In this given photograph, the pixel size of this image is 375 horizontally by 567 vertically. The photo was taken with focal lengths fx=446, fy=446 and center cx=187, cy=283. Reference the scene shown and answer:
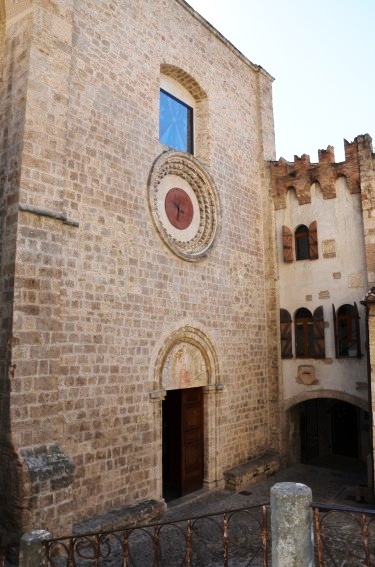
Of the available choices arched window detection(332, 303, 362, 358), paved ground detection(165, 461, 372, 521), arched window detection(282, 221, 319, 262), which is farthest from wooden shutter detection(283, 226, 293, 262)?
paved ground detection(165, 461, 372, 521)

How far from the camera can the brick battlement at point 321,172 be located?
11.5 m

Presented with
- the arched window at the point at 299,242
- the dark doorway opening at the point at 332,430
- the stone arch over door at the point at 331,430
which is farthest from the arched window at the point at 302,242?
the dark doorway opening at the point at 332,430

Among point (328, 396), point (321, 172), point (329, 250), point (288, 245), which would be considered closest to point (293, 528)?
point (328, 396)

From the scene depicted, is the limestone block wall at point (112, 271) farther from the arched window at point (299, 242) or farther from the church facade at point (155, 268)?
the arched window at point (299, 242)

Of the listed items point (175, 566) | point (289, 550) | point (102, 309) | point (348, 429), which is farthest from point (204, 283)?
point (348, 429)

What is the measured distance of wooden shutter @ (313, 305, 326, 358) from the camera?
1162cm

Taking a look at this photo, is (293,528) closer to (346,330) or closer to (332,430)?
(346,330)

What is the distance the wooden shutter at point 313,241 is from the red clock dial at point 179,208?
3.77 m

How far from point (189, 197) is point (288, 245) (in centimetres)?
367

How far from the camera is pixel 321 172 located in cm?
1216

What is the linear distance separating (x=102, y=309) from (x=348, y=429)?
34.4ft

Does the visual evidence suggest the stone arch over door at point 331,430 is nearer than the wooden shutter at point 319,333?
No

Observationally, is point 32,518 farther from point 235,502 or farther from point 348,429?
point 348,429

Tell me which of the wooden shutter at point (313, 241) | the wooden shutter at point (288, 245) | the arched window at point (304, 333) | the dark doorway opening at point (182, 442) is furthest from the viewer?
the wooden shutter at point (288, 245)
